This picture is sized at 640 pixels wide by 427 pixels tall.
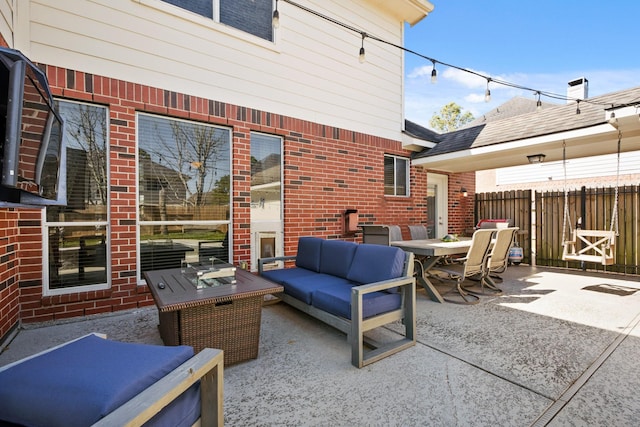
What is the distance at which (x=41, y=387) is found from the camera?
3.80ft

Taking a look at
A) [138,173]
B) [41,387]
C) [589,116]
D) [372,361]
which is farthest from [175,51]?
[589,116]

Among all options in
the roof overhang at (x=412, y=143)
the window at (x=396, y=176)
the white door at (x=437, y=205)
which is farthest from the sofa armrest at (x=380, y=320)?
the white door at (x=437, y=205)

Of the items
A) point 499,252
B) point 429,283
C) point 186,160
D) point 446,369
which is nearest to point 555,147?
point 499,252

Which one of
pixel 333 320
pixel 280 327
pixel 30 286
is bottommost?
pixel 280 327

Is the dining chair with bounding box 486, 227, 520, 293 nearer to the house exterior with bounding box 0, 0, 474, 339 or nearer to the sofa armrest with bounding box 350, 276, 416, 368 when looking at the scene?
the house exterior with bounding box 0, 0, 474, 339

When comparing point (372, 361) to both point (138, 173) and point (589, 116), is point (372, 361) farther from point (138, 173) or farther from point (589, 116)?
point (589, 116)

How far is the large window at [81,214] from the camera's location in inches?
138

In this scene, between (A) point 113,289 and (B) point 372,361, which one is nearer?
(B) point 372,361

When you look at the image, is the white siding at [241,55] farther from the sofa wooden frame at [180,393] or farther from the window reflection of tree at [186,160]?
the sofa wooden frame at [180,393]

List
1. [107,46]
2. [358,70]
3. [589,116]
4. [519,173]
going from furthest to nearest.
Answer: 1. [519,173]
2. [358,70]
3. [589,116]
4. [107,46]

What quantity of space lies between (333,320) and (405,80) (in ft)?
20.1

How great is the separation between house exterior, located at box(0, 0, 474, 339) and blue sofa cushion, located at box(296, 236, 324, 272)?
0.66 m

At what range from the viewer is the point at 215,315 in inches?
102

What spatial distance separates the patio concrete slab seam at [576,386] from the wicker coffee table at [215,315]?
2.15 metres
